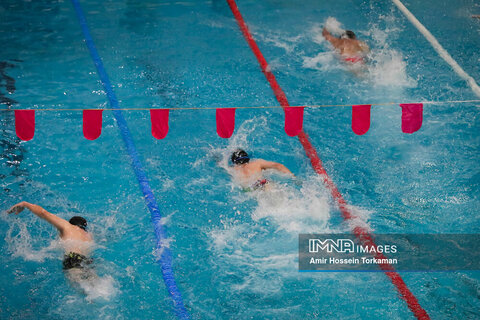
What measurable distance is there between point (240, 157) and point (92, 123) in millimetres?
1531

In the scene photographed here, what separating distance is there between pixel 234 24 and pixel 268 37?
685mm

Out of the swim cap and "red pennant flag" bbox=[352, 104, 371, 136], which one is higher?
the swim cap

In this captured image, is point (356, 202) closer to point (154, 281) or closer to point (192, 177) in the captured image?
point (192, 177)

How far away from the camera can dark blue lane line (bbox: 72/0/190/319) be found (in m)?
4.34

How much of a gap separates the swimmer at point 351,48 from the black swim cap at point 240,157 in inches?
100

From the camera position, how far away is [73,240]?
443cm

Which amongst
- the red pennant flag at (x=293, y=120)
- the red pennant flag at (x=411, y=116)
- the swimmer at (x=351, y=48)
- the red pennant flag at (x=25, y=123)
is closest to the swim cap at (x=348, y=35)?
the swimmer at (x=351, y=48)

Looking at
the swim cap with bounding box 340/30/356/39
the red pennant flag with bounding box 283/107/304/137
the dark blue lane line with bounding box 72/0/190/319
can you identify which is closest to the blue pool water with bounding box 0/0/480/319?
the dark blue lane line with bounding box 72/0/190/319

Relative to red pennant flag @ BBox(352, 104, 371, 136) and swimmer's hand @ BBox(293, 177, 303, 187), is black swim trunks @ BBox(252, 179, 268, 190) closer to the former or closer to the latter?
swimmer's hand @ BBox(293, 177, 303, 187)

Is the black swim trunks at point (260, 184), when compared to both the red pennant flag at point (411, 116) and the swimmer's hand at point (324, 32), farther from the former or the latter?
the swimmer's hand at point (324, 32)

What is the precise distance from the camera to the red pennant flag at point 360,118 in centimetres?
489

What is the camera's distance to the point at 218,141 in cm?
587

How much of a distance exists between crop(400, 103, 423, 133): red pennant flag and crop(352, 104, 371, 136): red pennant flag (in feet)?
1.13

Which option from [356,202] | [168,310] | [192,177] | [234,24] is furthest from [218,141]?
[234,24]
